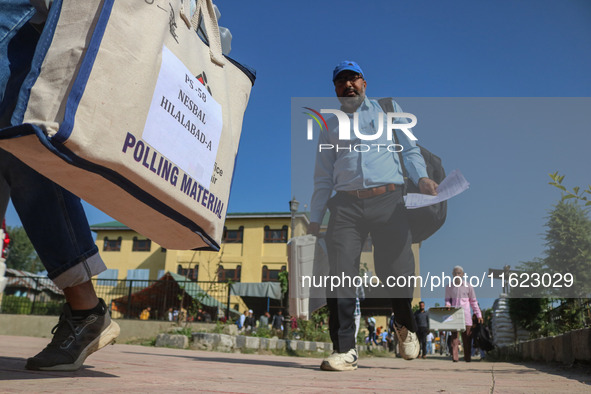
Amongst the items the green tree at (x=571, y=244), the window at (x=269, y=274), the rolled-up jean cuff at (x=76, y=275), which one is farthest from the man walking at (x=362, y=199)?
the window at (x=269, y=274)

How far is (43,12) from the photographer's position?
1.51 m

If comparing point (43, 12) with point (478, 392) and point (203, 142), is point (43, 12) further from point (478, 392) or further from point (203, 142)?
point (478, 392)

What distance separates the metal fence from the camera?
12797 mm

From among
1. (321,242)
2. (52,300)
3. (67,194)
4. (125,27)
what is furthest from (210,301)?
(125,27)

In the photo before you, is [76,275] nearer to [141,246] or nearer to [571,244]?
[571,244]

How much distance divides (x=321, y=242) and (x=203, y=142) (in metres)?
2.83

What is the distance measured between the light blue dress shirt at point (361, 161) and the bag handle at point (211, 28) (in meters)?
2.60

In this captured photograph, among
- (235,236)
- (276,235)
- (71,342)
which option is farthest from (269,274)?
(71,342)

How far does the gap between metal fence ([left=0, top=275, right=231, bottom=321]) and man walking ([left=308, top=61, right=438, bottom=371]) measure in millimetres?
8589

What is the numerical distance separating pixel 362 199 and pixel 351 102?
95cm

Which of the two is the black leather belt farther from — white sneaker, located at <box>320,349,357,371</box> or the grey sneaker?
the grey sneaker

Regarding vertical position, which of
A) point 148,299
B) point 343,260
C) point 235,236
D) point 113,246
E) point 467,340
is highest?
point 235,236

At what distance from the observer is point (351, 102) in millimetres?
4527

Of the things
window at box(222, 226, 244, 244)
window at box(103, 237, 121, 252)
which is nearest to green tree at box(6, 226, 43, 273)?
window at box(103, 237, 121, 252)
